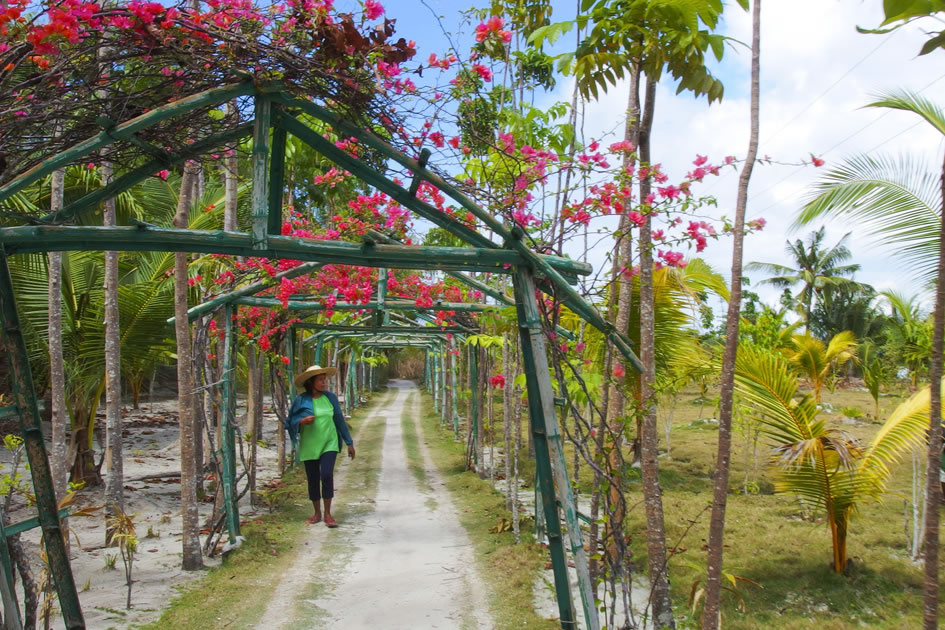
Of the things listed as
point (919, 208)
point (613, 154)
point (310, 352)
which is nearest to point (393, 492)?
point (613, 154)

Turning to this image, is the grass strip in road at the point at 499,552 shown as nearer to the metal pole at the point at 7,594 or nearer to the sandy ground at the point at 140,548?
the sandy ground at the point at 140,548

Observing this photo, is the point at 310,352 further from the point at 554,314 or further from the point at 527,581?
the point at 554,314

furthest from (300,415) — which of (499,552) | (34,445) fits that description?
(34,445)

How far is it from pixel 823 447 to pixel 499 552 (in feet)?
9.48

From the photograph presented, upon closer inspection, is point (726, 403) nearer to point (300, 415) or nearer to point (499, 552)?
point (499, 552)

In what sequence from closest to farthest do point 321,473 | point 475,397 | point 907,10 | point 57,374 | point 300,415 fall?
point 907,10 → point 57,374 → point 300,415 → point 321,473 → point 475,397

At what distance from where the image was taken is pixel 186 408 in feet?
19.8

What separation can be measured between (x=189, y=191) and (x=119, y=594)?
3.07 m

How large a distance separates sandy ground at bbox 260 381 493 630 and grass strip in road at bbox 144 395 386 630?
14 cm

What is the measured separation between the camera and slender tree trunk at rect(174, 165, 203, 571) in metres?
5.95

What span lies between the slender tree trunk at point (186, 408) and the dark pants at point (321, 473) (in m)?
1.57

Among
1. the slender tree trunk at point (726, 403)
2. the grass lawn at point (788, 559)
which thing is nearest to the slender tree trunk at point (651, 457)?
the grass lawn at point (788, 559)

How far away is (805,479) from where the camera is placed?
6.42 m

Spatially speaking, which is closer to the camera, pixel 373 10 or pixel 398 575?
pixel 373 10
